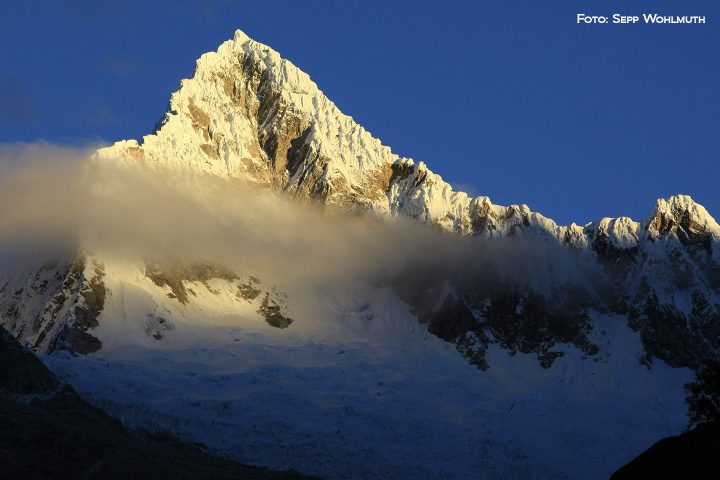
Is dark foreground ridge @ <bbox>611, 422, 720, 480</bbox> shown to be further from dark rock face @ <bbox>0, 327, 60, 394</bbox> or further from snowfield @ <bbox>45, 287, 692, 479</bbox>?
dark rock face @ <bbox>0, 327, 60, 394</bbox>

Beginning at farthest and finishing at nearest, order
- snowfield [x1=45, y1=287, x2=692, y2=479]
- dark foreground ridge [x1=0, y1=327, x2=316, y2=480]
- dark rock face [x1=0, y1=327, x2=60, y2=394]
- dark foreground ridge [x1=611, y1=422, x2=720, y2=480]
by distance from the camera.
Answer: snowfield [x1=45, y1=287, x2=692, y2=479], dark rock face [x1=0, y1=327, x2=60, y2=394], dark foreground ridge [x1=0, y1=327, x2=316, y2=480], dark foreground ridge [x1=611, y1=422, x2=720, y2=480]

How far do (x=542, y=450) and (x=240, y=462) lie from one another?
43.7 m

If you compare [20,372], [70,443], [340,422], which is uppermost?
[340,422]

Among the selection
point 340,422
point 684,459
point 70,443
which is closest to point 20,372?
point 70,443

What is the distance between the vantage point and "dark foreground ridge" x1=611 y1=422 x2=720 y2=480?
73.8 m

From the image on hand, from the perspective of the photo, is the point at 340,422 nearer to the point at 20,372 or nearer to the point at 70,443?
the point at 20,372

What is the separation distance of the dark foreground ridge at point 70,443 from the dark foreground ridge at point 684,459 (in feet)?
166

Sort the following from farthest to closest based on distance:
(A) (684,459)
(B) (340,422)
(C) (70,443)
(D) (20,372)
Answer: (B) (340,422)
(D) (20,372)
(C) (70,443)
(A) (684,459)

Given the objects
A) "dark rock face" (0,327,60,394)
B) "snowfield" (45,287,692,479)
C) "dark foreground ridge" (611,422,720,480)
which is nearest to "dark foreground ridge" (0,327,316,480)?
"dark rock face" (0,327,60,394)

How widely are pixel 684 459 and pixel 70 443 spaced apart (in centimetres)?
6430

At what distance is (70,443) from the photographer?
126000mm

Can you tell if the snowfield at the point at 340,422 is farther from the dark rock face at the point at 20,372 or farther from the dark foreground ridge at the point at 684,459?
the dark foreground ridge at the point at 684,459

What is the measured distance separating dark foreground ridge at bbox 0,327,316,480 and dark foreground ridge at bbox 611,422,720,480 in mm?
50690

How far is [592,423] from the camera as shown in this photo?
197375mm
